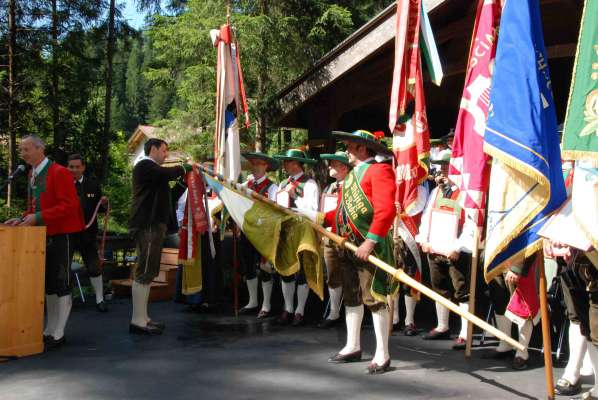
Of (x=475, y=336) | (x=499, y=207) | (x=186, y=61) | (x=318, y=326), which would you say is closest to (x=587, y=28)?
(x=499, y=207)

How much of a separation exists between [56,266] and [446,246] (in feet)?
12.8

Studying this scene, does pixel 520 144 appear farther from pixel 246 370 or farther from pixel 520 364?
pixel 246 370

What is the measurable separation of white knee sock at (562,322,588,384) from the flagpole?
431 millimetres

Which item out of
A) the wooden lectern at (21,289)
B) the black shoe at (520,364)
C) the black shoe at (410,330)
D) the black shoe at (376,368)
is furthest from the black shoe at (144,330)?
the black shoe at (520,364)

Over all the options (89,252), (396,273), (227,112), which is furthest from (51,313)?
(396,273)

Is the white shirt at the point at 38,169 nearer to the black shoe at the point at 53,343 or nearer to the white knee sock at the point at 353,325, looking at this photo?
the black shoe at the point at 53,343

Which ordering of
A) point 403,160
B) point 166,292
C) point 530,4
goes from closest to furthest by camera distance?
point 530,4
point 403,160
point 166,292

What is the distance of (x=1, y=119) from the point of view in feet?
45.7

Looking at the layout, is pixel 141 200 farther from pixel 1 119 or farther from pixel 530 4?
pixel 1 119

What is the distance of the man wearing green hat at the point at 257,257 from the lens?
7.57 meters

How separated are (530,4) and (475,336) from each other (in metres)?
3.66

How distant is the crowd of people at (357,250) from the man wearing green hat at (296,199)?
0.01 m

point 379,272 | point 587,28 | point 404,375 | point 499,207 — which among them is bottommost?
point 404,375

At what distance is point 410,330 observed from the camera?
664 cm
